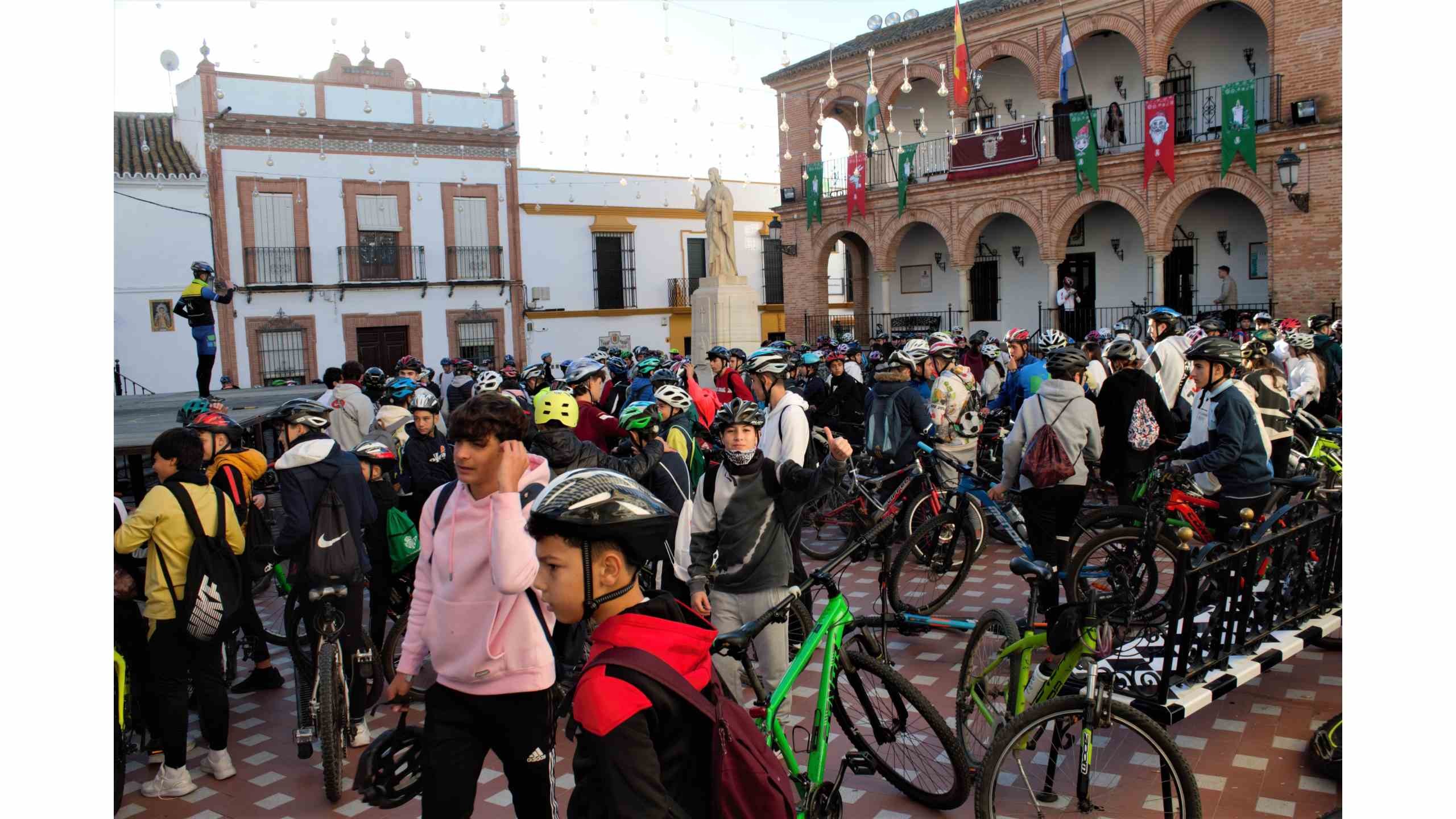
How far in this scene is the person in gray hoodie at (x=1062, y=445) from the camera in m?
6.12

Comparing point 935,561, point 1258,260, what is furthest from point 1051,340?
point 1258,260

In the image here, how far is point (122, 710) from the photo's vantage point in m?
4.59

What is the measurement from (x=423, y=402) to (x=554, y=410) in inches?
54.1

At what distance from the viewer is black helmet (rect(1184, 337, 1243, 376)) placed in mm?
5926

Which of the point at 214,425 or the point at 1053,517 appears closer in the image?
the point at 214,425

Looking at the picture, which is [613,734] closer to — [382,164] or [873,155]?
[873,155]

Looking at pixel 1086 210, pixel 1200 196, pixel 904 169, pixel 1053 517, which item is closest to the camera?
pixel 1053 517

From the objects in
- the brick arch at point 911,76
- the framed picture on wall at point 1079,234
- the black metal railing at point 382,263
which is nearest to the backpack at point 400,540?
the framed picture on wall at point 1079,234

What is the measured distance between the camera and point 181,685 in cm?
484

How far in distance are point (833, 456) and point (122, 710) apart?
343cm

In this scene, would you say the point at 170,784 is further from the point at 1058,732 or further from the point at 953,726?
the point at 1058,732

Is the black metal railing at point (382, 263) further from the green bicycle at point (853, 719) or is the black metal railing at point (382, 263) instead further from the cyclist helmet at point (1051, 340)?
the green bicycle at point (853, 719)

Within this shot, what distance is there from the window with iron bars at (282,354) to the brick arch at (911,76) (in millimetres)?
17697

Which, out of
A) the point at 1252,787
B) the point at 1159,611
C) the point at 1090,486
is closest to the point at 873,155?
the point at 1090,486
